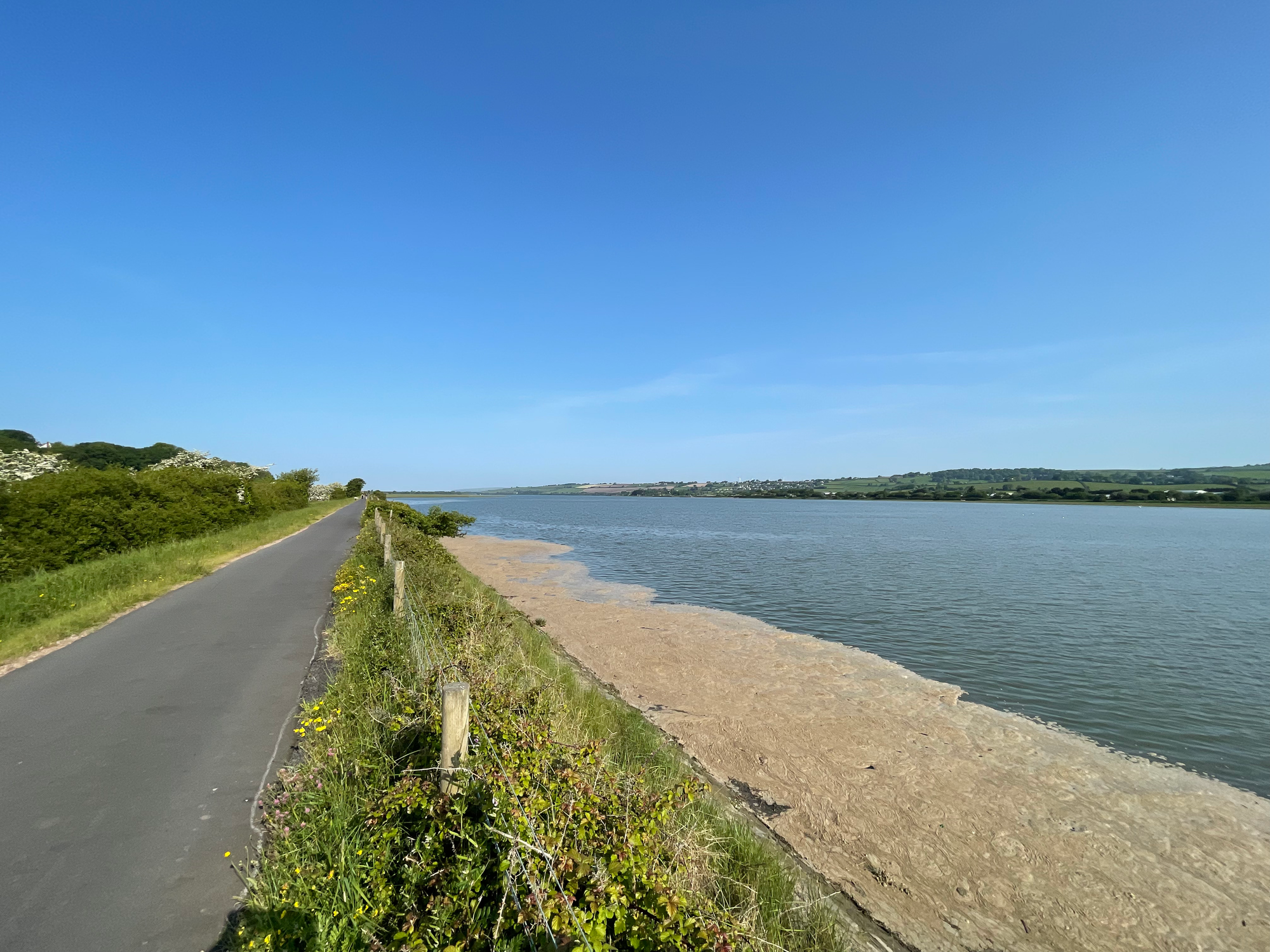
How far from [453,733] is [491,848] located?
83 centimetres

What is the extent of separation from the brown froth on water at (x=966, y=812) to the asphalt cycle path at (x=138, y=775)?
584cm

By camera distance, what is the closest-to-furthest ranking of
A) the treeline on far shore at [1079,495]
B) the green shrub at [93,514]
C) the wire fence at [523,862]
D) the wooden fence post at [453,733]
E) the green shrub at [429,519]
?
the wire fence at [523,862], the wooden fence post at [453,733], the green shrub at [93,514], the green shrub at [429,519], the treeline on far shore at [1079,495]

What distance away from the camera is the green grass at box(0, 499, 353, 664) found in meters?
10.4

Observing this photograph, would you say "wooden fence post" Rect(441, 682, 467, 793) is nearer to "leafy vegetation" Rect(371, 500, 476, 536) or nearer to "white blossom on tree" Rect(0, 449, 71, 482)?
"white blossom on tree" Rect(0, 449, 71, 482)

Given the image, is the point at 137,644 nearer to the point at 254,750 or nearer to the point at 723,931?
the point at 254,750

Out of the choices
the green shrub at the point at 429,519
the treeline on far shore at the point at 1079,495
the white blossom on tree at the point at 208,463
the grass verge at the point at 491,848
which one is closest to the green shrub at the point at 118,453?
the white blossom on tree at the point at 208,463

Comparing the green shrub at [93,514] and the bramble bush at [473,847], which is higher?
the green shrub at [93,514]

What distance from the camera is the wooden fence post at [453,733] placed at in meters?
4.30

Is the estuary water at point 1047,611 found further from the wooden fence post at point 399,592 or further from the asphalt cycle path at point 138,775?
the asphalt cycle path at point 138,775

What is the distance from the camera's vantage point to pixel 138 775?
18.7ft

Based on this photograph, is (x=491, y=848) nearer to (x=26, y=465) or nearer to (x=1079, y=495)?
(x=26, y=465)

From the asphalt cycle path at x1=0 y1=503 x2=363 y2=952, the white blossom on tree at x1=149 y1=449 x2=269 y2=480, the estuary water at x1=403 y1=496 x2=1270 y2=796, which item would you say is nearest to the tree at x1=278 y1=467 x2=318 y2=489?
the white blossom on tree at x1=149 y1=449 x2=269 y2=480

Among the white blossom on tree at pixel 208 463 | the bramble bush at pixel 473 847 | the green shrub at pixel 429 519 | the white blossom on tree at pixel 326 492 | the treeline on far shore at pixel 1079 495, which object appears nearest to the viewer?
the bramble bush at pixel 473 847

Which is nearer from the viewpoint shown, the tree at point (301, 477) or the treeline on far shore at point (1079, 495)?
the tree at point (301, 477)
